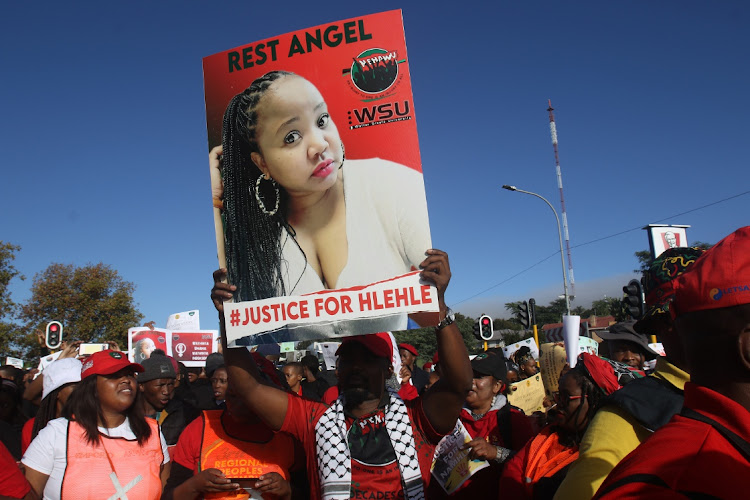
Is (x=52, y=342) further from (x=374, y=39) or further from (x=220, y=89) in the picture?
(x=374, y=39)

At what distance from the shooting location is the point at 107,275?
32.9 meters

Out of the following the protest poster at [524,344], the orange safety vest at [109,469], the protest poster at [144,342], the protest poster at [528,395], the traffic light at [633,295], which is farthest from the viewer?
the protest poster at [144,342]

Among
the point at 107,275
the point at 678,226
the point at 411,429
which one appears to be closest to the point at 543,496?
the point at 411,429

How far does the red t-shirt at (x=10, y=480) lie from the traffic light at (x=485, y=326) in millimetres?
11939

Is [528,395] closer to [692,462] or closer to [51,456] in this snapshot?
[51,456]

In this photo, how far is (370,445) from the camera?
266 centimetres

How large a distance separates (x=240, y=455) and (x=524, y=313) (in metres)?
14.9

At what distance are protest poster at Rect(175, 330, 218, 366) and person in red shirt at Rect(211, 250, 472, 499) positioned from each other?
9441 millimetres

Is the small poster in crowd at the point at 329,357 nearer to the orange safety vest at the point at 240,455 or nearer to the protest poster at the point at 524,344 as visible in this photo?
the protest poster at the point at 524,344

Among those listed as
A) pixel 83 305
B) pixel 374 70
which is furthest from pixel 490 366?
pixel 83 305

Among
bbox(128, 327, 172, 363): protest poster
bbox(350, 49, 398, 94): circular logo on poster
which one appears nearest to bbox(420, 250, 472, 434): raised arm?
bbox(350, 49, 398, 94): circular logo on poster

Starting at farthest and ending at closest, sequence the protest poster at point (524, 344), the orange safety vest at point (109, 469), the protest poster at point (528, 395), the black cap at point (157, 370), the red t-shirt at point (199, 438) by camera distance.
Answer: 1. the protest poster at point (524, 344)
2. the protest poster at point (528, 395)
3. the black cap at point (157, 370)
4. the red t-shirt at point (199, 438)
5. the orange safety vest at point (109, 469)

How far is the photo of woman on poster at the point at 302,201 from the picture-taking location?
247 cm

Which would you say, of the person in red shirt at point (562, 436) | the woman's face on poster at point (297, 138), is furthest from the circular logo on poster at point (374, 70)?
the person in red shirt at point (562, 436)
